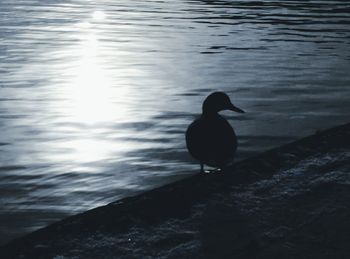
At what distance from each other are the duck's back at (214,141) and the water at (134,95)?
0.78 metres

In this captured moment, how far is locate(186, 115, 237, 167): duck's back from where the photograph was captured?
6.39 m

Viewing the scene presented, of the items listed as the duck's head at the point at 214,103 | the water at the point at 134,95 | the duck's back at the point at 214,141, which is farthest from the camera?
the water at the point at 134,95

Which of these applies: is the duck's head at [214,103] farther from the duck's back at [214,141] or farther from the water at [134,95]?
the water at [134,95]

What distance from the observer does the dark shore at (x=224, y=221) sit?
4.47 m

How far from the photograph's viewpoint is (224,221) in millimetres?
5016

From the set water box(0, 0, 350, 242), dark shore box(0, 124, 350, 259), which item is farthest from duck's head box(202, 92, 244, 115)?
water box(0, 0, 350, 242)

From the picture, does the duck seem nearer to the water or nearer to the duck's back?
the duck's back

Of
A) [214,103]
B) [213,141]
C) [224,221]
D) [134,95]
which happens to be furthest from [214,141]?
[134,95]

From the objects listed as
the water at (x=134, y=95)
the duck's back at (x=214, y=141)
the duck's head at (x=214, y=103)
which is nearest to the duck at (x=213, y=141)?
the duck's back at (x=214, y=141)

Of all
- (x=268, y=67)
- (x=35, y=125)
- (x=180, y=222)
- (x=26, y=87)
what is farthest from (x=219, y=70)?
(x=180, y=222)

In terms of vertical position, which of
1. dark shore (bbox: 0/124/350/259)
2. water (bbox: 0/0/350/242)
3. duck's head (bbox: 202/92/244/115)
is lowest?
water (bbox: 0/0/350/242)

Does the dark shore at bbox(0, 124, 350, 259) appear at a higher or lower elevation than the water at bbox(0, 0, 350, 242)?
higher

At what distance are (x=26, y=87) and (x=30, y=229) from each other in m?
6.93

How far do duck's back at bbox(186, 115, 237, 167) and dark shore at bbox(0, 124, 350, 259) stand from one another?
161mm
